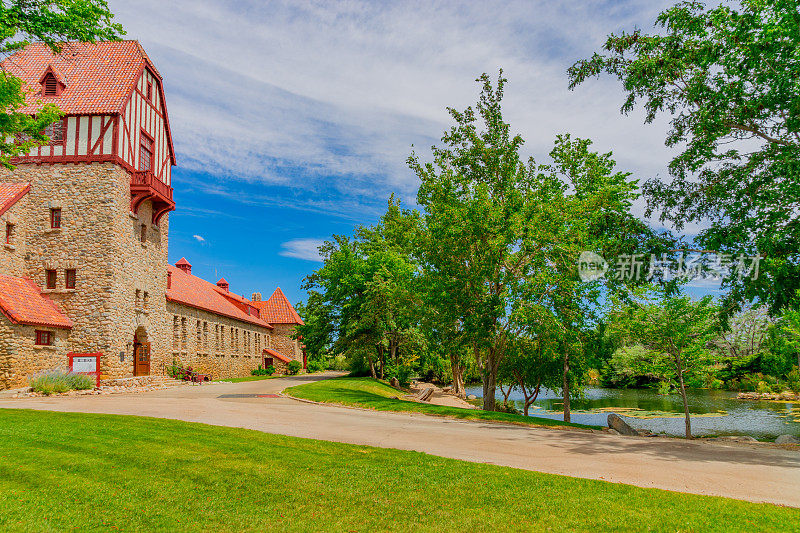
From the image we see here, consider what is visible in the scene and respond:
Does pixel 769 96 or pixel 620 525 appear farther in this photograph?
pixel 769 96

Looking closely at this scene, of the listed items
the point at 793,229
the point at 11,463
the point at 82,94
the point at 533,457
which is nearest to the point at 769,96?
the point at 793,229

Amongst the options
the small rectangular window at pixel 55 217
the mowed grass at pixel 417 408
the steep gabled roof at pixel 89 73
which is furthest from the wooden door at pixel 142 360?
the steep gabled roof at pixel 89 73

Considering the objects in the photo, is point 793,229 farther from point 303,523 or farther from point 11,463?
point 11,463

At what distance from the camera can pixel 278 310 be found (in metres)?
64.4

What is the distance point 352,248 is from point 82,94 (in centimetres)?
2111

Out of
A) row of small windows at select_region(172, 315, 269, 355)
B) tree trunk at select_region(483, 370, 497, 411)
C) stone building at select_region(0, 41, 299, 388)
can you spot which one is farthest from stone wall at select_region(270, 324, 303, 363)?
tree trunk at select_region(483, 370, 497, 411)

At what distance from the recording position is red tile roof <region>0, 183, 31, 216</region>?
26.1 meters

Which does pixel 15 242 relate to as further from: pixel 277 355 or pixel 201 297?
pixel 277 355

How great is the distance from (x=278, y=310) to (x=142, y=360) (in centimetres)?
3265

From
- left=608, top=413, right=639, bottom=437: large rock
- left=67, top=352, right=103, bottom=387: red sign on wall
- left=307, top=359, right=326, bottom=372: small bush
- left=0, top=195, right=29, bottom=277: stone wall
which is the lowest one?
left=307, top=359, right=326, bottom=372: small bush

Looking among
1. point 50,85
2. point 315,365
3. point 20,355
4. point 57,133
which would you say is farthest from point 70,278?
point 315,365

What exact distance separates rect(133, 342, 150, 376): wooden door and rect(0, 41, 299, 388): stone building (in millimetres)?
64

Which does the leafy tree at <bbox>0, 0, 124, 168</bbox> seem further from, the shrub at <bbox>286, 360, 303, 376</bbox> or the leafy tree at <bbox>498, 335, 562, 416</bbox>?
the shrub at <bbox>286, 360, 303, 376</bbox>

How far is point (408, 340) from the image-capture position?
127 feet
